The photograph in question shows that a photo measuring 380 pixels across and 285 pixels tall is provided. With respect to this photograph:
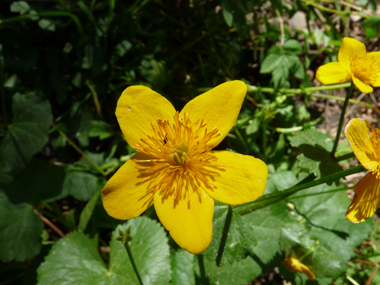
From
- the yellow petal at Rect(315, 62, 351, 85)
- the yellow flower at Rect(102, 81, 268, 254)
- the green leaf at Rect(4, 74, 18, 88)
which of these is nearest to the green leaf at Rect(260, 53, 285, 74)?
the yellow petal at Rect(315, 62, 351, 85)

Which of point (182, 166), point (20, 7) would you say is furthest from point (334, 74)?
point (20, 7)

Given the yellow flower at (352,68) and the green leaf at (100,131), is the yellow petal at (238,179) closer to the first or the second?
the yellow flower at (352,68)

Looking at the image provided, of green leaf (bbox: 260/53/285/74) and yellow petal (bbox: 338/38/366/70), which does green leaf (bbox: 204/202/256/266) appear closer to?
yellow petal (bbox: 338/38/366/70)

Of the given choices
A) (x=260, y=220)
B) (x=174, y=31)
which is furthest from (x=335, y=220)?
(x=174, y=31)

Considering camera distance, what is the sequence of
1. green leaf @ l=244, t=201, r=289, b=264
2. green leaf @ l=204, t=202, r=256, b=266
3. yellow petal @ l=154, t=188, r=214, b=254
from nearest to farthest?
yellow petal @ l=154, t=188, r=214, b=254, green leaf @ l=204, t=202, r=256, b=266, green leaf @ l=244, t=201, r=289, b=264

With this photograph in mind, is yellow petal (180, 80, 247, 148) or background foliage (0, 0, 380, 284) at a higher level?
yellow petal (180, 80, 247, 148)

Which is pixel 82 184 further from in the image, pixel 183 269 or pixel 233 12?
pixel 233 12

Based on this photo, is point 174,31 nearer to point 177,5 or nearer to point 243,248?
point 177,5
